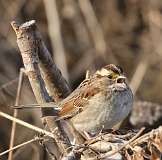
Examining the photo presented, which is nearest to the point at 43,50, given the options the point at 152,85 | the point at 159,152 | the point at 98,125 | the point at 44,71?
the point at 44,71

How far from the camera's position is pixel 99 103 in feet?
11.4

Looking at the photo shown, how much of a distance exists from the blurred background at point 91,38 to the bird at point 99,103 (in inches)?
89.7

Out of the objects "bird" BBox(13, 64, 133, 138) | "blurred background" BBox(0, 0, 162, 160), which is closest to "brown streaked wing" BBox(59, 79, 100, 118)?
"bird" BBox(13, 64, 133, 138)

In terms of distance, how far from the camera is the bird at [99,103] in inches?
131

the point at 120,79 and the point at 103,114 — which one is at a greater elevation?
the point at 120,79

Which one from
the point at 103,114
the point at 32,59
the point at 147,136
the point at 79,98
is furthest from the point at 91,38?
the point at 147,136

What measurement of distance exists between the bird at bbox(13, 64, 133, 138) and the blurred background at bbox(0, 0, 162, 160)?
228 cm

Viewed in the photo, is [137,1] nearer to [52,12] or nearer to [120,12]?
[120,12]

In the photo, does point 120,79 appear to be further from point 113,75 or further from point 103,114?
point 103,114

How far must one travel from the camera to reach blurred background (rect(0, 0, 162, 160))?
606cm

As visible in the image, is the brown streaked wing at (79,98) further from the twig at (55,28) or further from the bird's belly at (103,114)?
the twig at (55,28)

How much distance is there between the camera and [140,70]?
6.36 metres

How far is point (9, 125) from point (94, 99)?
2.74 m

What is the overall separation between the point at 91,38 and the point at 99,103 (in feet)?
10.8
